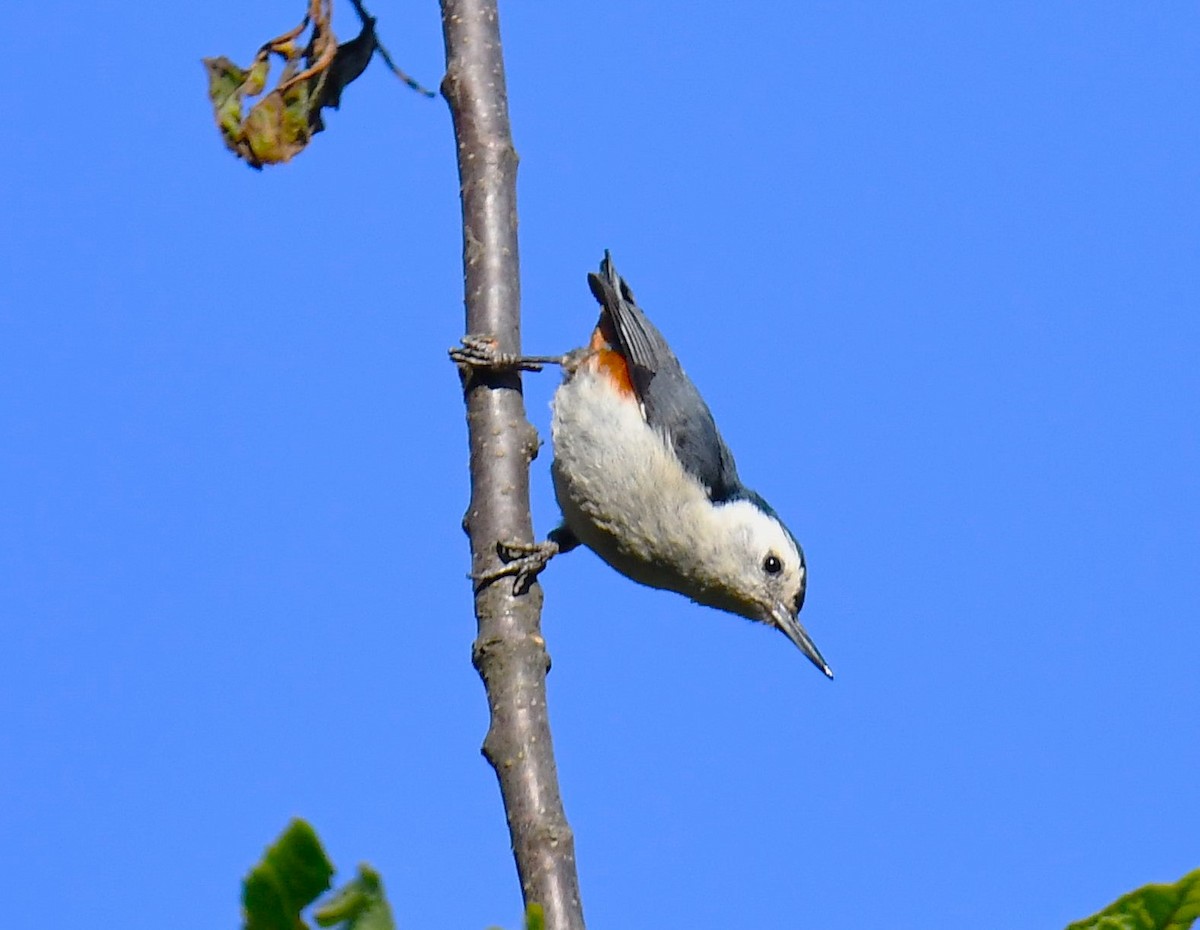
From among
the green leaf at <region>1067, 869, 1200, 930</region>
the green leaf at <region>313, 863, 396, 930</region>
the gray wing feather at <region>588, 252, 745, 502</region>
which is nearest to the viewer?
the green leaf at <region>313, 863, 396, 930</region>

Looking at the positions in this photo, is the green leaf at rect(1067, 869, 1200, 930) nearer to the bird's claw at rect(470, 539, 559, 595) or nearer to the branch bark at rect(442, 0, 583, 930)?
the branch bark at rect(442, 0, 583, 930)

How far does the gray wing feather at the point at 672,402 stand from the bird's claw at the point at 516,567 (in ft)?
6.77

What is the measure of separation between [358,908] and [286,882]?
5 cm

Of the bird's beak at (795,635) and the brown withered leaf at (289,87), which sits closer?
the brown withered leaf at (289,87)

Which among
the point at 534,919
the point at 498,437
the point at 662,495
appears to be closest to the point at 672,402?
the point at 662,495

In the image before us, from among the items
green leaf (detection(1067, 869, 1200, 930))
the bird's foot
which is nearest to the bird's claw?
the bird's foot

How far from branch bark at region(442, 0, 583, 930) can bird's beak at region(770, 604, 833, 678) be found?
1.95 meters

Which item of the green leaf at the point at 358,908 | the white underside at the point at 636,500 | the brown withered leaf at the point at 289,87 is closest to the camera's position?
the green leaf at the point at 358,908

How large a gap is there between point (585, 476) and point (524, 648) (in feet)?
7.21

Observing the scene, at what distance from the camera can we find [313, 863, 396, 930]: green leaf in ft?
2.94

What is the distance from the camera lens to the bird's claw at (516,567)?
257 cm

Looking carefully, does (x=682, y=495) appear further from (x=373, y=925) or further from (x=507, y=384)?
(x=373, y=925)

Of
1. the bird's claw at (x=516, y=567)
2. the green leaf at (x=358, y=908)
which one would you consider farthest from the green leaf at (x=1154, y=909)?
the bird's claw at (x=516, y=567)

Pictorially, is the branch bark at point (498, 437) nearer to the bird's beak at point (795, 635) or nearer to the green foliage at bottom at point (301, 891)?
the green foliage at bottom at point (301, 891)
